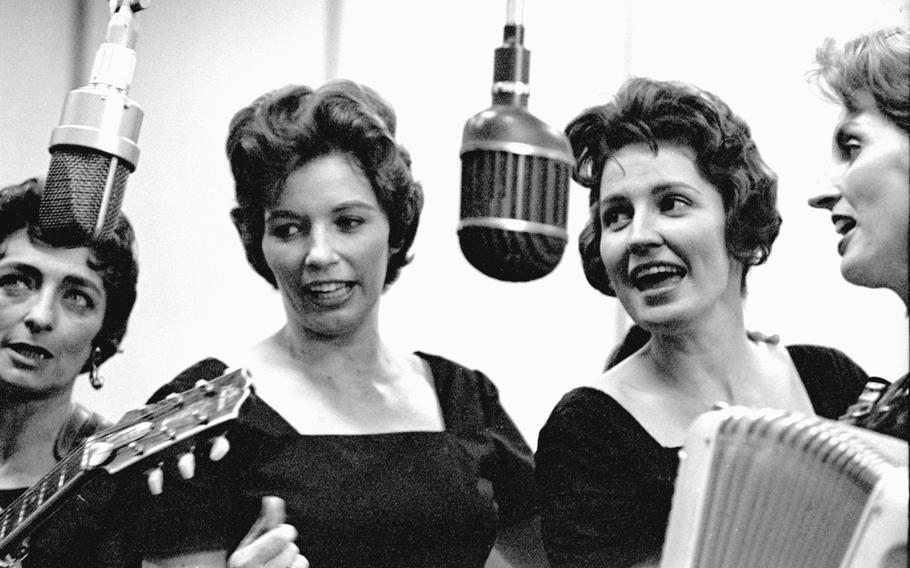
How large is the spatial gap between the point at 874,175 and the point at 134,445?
3.84 ft

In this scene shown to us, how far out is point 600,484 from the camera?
2055mm

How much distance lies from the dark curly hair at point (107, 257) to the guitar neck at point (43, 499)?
0.52 m

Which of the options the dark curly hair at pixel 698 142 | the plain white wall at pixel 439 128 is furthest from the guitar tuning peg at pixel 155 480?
the plain white wall at pixel 439 128

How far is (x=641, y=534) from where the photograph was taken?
2025mm

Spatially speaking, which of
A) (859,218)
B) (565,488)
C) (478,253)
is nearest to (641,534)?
(565,488)

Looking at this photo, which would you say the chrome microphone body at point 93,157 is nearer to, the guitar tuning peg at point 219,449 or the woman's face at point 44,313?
the guitar tuning peg at point 219,449

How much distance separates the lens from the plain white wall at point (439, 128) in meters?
3.01

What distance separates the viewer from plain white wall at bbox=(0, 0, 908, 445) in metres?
3.01

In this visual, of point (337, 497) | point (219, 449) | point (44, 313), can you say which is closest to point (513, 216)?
point (219, 449)

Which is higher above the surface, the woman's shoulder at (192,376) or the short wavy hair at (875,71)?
the short wavy hair at (875,71)

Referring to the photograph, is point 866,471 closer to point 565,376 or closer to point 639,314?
point 639,314

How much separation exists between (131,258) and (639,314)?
1.08 metres

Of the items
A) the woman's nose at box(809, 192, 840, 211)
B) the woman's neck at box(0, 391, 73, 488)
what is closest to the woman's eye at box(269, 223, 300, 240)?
the woman's neck at box(0, 391, 73, 488)

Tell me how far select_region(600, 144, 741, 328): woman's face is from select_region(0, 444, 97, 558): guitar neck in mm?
952
